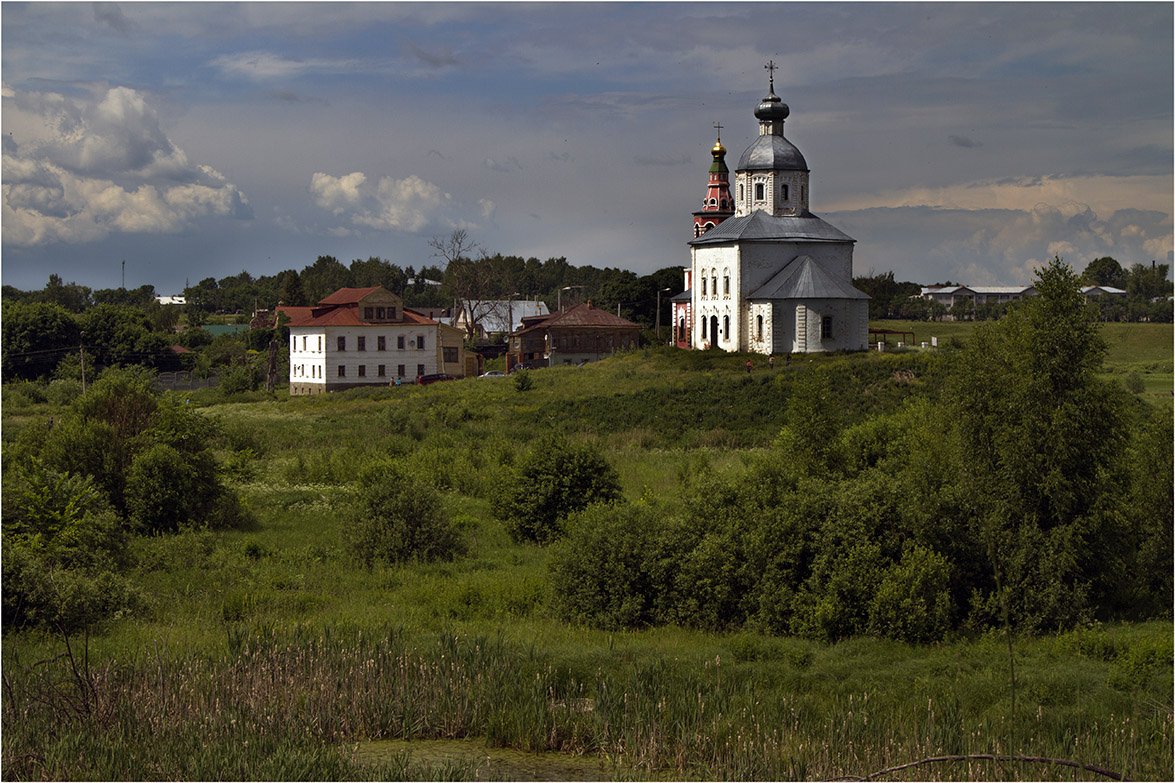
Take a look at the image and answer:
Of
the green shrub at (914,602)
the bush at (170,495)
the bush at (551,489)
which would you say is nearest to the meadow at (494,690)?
the green shrub at (914,602)

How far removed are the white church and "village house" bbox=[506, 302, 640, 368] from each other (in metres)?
16.1

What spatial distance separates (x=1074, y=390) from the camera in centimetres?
1647

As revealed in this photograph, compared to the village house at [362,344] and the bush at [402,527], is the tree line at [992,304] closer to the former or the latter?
the village house at [362,344]

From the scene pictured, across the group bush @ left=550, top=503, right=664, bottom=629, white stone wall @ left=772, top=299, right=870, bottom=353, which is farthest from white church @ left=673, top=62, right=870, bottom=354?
bush @ left=550, top=503, right=664, bottom=629

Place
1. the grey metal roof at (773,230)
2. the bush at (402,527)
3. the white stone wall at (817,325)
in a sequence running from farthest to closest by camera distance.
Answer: the grey metal roof at (773,230)
the white stone wall at (817,325)
the bush at (402,527)

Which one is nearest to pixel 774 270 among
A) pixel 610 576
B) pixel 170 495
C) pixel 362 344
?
pixel 362 344

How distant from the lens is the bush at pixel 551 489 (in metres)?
23.3

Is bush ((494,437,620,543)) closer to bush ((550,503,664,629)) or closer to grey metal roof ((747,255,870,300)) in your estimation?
bush ((550,503,664,629))

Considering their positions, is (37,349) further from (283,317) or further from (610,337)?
(610,337)

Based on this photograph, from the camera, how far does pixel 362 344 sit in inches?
2667

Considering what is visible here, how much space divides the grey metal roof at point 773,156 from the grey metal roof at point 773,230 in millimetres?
2437

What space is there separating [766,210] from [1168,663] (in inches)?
1870

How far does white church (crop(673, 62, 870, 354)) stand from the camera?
5434cm

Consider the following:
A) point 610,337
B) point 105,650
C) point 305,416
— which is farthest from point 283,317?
point 105,650
